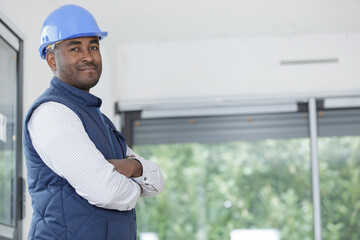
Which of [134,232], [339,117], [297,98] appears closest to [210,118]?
[297,98]

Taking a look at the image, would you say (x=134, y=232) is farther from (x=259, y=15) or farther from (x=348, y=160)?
(x=348, y=160)

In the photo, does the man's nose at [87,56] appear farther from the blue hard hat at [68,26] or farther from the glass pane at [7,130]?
the glass pane at [7,130]

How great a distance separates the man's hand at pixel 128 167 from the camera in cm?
186

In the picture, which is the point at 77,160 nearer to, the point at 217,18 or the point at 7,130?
the point at 7,130

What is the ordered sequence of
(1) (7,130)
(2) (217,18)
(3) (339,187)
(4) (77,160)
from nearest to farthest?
(4) (77,160) < (1) (7,130) < (2) (217,18) < (3) (339,187)

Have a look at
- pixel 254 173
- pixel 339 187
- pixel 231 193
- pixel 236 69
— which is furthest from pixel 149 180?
pixel 231 193

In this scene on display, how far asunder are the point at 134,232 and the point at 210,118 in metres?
3.42

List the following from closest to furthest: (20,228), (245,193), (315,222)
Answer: (20,228) → (315,222) → (245,193)

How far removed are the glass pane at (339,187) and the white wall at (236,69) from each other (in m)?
0.55

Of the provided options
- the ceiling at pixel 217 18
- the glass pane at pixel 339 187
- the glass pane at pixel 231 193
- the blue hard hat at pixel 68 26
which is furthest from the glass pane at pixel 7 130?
the glass pane at pixel 339 187

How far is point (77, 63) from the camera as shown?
1956 millimetres

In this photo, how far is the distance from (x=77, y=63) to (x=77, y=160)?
0.38 metres

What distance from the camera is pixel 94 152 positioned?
175 centimetres

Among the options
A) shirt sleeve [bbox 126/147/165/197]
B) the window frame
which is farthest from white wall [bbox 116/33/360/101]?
shirt sleeve [bbox 126/147/165/197]
